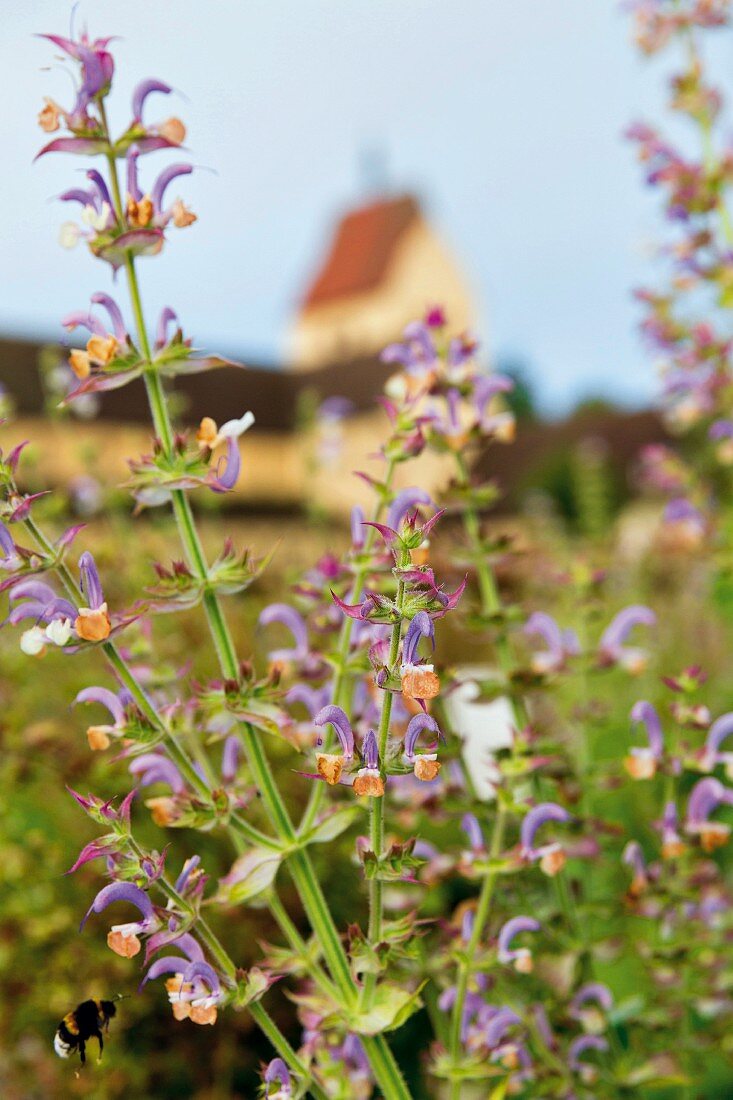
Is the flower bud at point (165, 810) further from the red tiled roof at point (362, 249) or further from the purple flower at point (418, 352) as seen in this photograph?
the red tiled roof at point (362, 249)

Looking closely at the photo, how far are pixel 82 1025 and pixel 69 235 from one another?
101 cm

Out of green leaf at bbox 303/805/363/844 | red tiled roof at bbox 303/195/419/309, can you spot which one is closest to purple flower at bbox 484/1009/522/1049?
green leaf at bbox 303/805/363/844

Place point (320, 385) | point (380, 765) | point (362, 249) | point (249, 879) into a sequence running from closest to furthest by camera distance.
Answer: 1. point (380, 765)
2. point (249, 879)
3. point (320, 385)
4. point (362, 249)

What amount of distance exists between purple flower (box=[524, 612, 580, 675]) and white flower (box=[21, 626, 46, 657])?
841 millimetres

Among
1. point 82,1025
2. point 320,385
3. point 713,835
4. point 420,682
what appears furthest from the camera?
point 320,385

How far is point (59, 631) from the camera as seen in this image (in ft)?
4.24

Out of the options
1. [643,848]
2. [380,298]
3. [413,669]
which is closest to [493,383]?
[413,669]

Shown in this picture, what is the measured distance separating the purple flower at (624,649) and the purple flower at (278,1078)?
943 mm

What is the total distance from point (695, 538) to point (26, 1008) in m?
2.27

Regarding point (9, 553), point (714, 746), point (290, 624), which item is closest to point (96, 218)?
point (9, 553)

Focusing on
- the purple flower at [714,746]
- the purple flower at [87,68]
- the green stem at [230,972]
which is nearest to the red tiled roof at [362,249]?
the purple flower at [714,746]

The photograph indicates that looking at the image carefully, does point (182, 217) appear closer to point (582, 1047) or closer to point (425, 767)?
point (425, 767)

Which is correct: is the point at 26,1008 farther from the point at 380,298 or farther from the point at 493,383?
the point at 380,298

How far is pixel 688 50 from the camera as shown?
3420 mm
